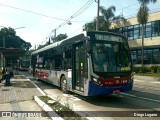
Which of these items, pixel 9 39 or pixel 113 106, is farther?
pixel 9 39

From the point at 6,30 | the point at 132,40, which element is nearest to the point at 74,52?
the point at 132,40

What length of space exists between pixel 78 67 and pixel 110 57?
68.4 inches

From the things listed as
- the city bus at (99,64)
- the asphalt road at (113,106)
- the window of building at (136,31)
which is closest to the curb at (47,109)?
the asphalt road at (113,106)

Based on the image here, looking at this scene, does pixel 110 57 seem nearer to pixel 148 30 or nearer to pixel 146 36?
pixel 148 30

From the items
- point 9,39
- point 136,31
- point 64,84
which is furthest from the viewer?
point 9,39

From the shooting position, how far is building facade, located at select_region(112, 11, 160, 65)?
45.6m

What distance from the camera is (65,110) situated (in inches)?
383

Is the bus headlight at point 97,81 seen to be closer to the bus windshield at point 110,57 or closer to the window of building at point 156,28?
the bus windshield at point 110,57

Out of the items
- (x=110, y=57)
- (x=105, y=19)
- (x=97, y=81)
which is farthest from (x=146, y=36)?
(x=97, y=81)

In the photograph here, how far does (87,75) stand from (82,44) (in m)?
1.64

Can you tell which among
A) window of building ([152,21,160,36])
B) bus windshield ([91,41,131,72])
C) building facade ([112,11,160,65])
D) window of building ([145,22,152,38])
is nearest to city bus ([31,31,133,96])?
bus windshield ([91,41,131,72])

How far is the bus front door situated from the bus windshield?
636mm

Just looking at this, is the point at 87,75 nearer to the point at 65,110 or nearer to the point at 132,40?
the point at 65,110

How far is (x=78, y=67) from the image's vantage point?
1331 cm
